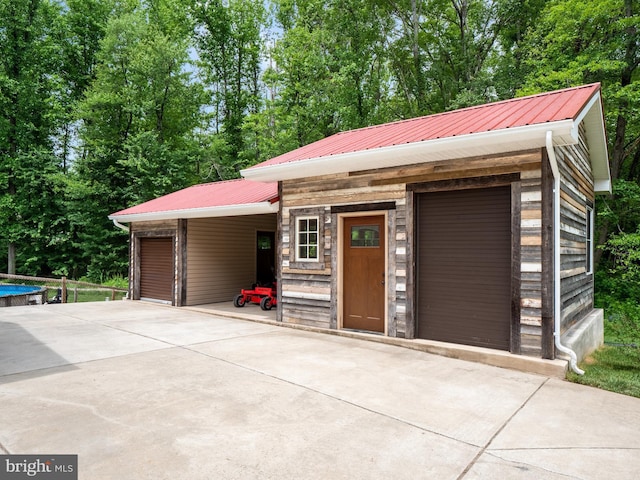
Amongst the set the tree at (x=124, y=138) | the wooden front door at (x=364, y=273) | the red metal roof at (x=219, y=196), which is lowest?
the wooden front door at (x=364, y=273)

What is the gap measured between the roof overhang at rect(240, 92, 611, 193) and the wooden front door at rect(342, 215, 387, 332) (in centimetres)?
101

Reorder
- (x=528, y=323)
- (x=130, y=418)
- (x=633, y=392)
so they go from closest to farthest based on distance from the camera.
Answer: (x=130, y=418), (x=633, y=392), (x=528, y=323)

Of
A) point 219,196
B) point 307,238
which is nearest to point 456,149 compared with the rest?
point 307,238

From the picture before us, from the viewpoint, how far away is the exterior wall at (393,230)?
5.23m

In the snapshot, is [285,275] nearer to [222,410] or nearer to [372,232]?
[372,232]

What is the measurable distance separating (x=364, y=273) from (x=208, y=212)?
4.52 meters

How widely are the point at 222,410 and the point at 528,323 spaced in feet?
12.7

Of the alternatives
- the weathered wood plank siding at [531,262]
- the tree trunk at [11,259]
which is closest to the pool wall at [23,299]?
the tree trunk at [11,259]

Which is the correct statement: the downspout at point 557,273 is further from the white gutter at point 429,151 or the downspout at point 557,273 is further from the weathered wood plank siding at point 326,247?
the weathered wood plank siding at point 326,247

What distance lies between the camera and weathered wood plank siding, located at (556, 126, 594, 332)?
18.6 feet

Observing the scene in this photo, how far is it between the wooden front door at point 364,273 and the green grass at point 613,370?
2881 millimetres

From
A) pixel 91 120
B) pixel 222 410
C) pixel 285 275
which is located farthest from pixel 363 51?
pixel 222 410

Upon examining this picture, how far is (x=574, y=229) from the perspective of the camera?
254 inches

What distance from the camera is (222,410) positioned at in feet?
12.0
